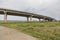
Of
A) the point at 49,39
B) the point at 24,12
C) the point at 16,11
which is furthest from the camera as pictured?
the point at 24,12

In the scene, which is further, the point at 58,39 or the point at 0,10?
the point at 0,10

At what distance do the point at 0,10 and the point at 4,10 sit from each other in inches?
56.9

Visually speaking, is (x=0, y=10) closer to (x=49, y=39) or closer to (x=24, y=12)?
(x=24, y=12)

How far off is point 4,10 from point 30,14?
74.9ft

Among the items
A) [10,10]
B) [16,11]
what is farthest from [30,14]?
[10,10]

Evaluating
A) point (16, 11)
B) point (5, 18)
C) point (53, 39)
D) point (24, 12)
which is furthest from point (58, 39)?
point (24, 12)

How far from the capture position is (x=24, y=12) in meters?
75.9

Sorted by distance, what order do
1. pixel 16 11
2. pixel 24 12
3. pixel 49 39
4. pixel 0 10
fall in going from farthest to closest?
pixel 24 12, pixel 16 11, pixel 0 10, pixel 49 39

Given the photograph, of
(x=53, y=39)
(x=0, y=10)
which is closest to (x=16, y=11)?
(x=0, y=10)

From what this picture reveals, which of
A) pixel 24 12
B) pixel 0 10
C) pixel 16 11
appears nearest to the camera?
pixel 0 10

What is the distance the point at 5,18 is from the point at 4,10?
2958 mm

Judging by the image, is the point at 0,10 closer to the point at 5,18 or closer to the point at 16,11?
the point at 5,18

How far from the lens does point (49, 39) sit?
12.6 m

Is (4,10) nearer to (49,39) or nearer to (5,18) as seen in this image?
(5,18)
